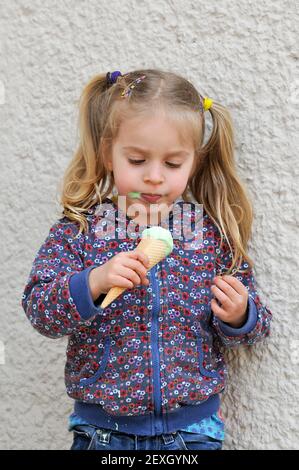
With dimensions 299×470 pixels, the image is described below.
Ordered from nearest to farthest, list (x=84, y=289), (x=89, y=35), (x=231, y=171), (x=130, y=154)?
1. (x=84, y=289)
2. (x=130, y=154)
3. (x=231, y=171)
4. (x=89, y=35)

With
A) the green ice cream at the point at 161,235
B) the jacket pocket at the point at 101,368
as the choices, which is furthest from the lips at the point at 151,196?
the jacket pocket at the point at 101,368

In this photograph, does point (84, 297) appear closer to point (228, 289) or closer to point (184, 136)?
point (228, 289)

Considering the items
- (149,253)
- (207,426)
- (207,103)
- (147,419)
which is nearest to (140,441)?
(147,419)

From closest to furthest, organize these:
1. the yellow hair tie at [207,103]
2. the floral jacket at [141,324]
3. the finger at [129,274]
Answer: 1. the finger at [129,274]
2. the floral jacket at [141,324]
3. the yellow hair tie at [207,103]

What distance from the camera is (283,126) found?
194 cm

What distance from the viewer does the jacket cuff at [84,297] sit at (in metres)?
1.78

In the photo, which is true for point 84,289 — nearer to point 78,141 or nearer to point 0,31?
point 78,141

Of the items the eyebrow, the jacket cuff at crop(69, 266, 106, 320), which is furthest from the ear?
the jacket cuff at crop(69, 266, 106, 320)

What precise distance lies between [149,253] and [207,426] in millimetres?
488

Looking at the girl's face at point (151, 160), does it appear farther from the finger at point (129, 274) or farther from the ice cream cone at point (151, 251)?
the finger at point (129, 274)

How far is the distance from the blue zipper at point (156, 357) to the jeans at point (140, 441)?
0.03 m

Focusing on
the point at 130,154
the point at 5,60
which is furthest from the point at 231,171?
the point at 5,60

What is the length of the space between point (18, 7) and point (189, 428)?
1.32 metres

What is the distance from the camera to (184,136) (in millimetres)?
1924
